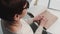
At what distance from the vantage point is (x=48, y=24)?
1.25 meters

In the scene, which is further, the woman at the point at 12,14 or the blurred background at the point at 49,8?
the blurred background at the point at 49,8

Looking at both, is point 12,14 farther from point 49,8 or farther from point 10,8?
point 49,8

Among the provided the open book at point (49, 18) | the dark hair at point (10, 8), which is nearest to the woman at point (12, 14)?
the dark hair at point (10, 8)

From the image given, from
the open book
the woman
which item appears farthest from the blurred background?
the woman

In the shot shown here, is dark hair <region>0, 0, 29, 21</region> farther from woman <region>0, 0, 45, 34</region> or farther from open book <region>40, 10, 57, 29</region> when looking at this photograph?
open book <region>40, 10, 57, 29</region>

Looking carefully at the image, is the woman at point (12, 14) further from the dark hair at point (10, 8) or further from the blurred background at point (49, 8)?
the blurred background at point (49, 8)

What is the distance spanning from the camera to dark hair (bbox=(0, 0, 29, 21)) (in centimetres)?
78

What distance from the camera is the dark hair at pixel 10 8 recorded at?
0.78 m

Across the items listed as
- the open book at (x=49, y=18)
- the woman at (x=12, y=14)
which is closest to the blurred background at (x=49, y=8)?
the open book at (x=49, y=18)

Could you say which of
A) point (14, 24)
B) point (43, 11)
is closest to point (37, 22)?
point (43, 11)

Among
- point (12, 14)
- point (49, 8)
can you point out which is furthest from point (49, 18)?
point (12, 14)

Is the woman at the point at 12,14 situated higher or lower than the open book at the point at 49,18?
higher

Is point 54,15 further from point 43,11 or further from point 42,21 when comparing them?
point 42,21

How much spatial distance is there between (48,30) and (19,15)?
1.53 ft
